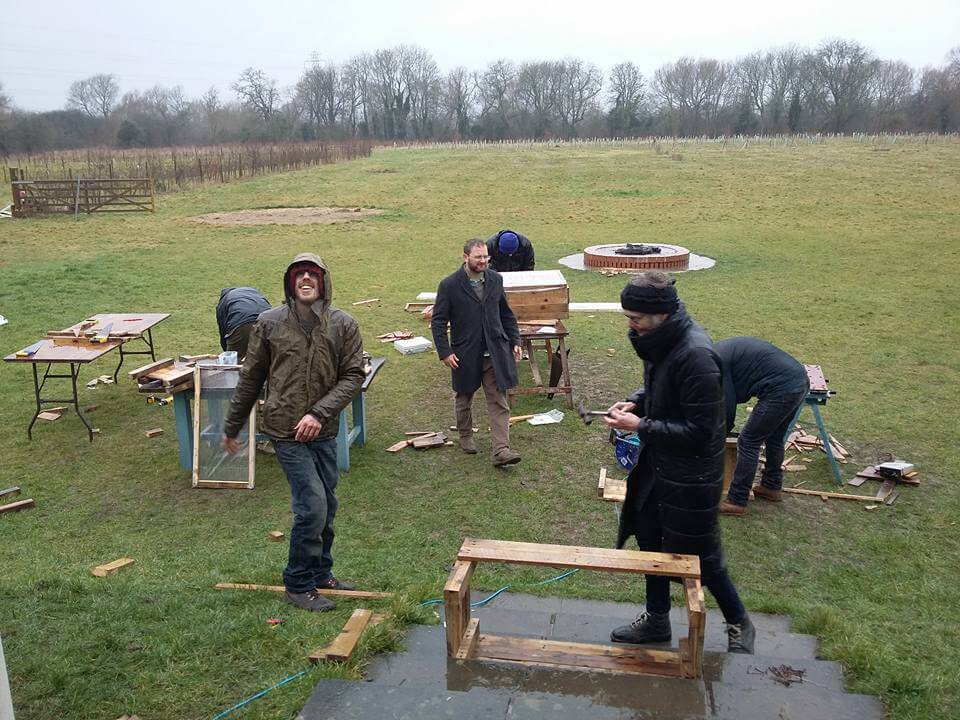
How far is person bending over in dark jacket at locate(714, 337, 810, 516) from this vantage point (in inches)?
232

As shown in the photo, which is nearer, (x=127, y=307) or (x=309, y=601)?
(x=309, y=601)

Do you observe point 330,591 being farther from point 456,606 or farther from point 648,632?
point 648,632

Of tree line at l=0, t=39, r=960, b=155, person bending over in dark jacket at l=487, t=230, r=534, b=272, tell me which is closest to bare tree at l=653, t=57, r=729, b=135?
tree line at l=0, t=39, r=960, b=155

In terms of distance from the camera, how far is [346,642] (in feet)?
12.6

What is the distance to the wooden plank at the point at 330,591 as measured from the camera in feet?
15.5

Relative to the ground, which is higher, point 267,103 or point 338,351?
point 267,103

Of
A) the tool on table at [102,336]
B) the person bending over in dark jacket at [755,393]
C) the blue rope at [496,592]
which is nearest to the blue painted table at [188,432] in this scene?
the tool on table at [102,336]

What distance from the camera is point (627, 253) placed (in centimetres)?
1691

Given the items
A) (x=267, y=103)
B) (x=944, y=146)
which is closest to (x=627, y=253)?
(x=944, y=146)

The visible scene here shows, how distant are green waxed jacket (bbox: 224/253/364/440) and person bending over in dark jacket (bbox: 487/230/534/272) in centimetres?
586

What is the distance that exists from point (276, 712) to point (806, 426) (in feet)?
21.0

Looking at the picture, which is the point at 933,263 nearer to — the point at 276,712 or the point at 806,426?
the point at 806,426

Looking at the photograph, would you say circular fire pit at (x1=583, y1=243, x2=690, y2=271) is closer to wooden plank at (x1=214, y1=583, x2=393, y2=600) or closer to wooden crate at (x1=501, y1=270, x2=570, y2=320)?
wooden crate at (x1=501, y1=270, x2=570, y2=320)

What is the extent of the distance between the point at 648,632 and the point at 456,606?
119 centimetres
